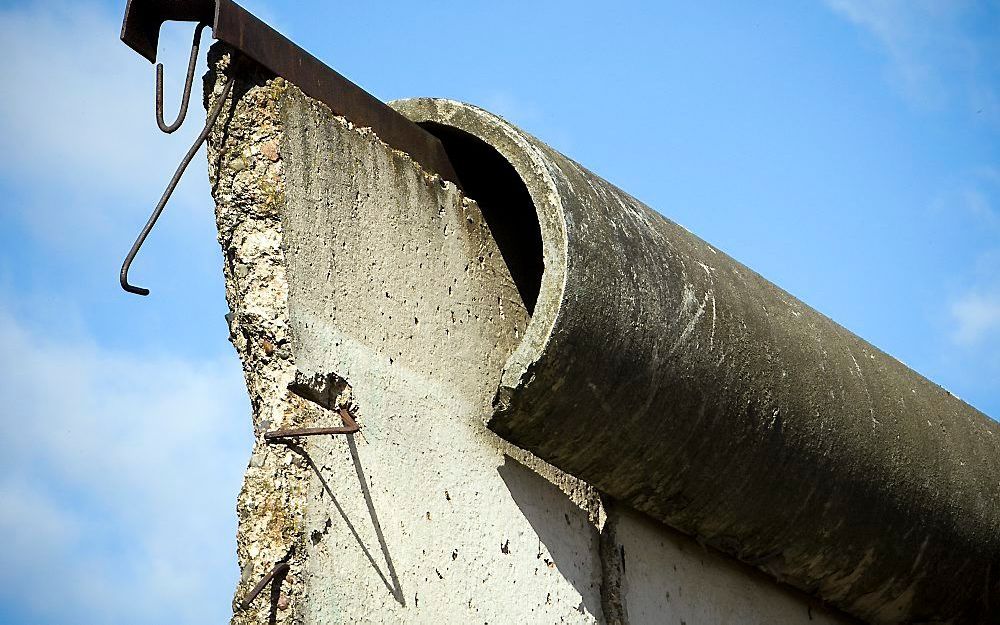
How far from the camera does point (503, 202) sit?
366 centimetres

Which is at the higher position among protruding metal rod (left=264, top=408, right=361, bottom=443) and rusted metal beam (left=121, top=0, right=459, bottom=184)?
rusted metal beam (left=121, top=0, right=459, bottom=184)

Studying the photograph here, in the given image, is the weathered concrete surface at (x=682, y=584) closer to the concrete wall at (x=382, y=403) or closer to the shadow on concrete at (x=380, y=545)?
the concrete wall at (x=382, y=403)

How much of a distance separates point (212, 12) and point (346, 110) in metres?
0.44

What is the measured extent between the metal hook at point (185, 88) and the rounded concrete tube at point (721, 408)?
0.72 metres

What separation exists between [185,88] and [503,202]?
1.06m

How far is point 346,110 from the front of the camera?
10.5 feet

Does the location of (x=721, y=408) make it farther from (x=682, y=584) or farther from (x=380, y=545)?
(x=380, y=545)

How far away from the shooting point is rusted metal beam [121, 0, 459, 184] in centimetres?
292

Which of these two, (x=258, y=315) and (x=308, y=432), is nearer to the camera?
(x=308, y=432)

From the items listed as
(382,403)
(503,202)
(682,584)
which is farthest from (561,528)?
(503,202)

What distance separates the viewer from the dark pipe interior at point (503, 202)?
357 centimetres

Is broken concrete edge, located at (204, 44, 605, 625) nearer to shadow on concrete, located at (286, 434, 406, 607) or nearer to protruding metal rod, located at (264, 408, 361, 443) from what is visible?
protruding metal rod, located at (264, 408, 361, 443)

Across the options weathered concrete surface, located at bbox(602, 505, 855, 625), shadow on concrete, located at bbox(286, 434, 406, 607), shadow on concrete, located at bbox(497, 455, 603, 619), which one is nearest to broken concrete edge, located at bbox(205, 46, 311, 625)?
shadow on concrete, located at bbox(286, 434, 406, 607)

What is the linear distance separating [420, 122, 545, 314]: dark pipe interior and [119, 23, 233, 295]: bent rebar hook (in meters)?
0.71
